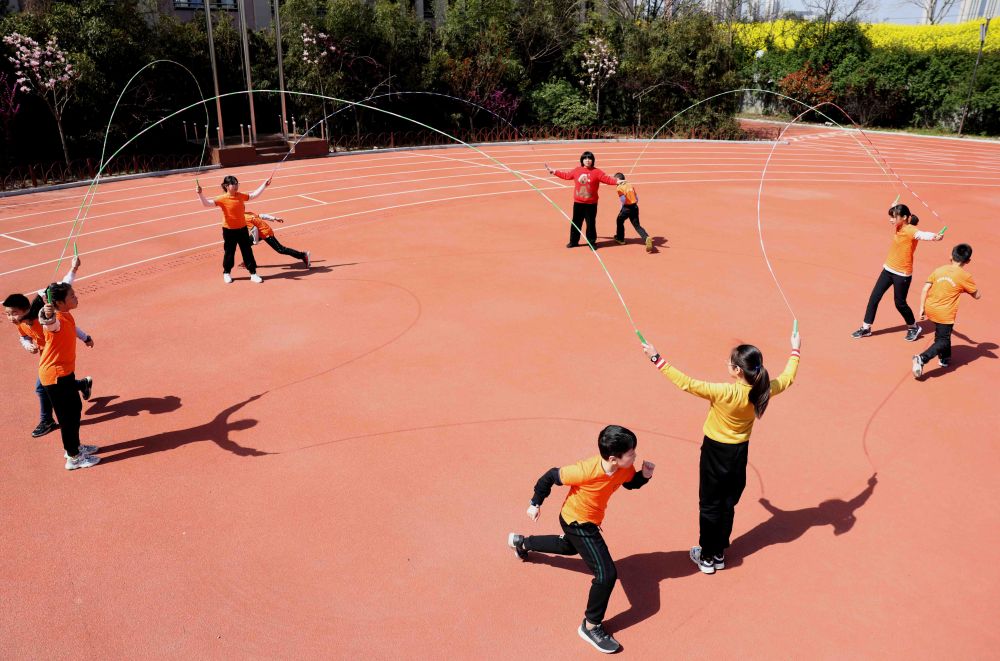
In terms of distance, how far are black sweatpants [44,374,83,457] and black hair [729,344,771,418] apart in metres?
5.59

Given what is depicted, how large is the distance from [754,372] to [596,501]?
1.34m

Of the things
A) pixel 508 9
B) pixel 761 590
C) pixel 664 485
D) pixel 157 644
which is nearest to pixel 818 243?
pixel 664 485

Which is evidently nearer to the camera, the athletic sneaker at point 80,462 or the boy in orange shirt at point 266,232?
the athletic sneaker at point 80,462

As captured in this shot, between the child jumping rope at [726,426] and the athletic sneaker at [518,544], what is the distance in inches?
50.4

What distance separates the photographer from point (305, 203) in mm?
17312

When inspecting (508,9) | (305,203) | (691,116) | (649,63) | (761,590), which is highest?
(508,9)

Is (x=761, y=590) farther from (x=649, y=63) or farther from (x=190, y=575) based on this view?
(x=649, y=63)

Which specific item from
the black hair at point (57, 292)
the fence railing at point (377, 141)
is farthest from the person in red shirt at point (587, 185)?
the fence railing at point (377, 141)

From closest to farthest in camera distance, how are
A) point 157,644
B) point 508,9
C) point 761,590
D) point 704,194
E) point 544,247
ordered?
point 157,644, point 761,590, point 544,247, point 704,194, point 508,9

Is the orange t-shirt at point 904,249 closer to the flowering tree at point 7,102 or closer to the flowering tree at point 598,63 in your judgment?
the flowering tree at point 7,102

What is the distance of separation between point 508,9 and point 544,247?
20715mm

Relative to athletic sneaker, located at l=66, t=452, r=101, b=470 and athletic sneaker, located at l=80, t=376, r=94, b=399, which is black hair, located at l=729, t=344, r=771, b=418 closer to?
athletic sneaker, located at l=66, t=452, r=101, b=470

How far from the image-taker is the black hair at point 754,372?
4.56 metres

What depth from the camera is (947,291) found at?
316 inches
